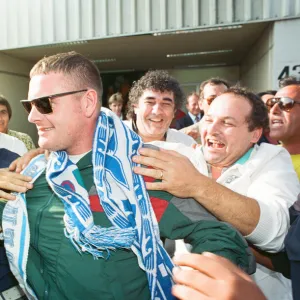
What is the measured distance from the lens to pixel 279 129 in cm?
A: 302

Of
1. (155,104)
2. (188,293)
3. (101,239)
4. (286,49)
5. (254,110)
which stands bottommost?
(101,239)

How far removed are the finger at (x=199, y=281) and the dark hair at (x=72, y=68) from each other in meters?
1.17

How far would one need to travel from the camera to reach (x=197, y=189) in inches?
59.3

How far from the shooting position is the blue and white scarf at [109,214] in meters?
1.43

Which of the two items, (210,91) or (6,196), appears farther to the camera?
(210,91)

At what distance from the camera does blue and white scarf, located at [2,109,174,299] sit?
1.43 meters

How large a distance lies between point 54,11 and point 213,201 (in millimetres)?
7767

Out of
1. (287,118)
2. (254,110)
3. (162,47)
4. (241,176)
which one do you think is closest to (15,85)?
(162,47)

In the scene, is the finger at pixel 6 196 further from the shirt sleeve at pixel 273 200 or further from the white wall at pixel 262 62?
the white wall at pixel 262 62

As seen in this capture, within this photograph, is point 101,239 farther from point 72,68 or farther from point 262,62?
point 262,62

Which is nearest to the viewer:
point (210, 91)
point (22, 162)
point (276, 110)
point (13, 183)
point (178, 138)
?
point (13, 183)

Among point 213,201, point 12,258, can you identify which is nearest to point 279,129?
point 213,201

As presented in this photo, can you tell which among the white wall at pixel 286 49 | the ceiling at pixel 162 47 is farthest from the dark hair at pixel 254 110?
the ceiling at pixel 162 47

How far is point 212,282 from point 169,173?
82cm
